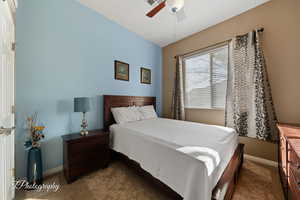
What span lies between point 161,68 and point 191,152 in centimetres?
333

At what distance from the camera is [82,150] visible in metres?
1.73

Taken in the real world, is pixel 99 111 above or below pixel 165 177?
above

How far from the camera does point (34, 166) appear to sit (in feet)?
4.99

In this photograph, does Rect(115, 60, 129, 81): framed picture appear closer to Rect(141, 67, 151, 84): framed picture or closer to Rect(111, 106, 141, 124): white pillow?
Rect(141, 67, 151, 84): framed picture

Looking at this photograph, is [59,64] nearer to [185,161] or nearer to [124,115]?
[124,115]

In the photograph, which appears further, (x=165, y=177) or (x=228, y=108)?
(x=228, y=108)

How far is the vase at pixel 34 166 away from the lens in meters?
1.51

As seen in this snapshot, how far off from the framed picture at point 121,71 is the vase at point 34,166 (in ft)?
6.12

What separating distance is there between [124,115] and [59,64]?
1.46 metres

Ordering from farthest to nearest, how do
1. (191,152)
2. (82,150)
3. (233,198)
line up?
(82,150) → (233,198) → (191,152)

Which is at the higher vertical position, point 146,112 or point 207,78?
point 207,78

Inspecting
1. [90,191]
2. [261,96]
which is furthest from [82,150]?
[261,96]

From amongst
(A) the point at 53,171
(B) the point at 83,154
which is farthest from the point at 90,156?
(A) the point at 53,171

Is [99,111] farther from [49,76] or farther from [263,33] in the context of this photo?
[263,33]
